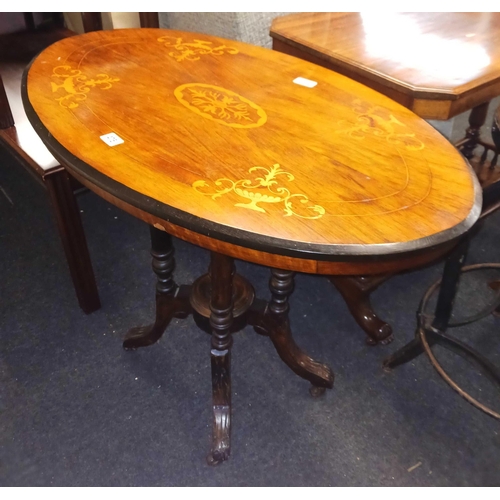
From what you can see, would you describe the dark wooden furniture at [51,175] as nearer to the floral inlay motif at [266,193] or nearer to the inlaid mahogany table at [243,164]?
the inlaid mahogany table at [243,164]

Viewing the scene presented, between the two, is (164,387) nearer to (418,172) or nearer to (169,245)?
(169,245)

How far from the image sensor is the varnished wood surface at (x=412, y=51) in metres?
1.30

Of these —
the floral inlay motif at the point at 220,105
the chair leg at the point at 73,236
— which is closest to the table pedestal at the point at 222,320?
the chair leg at the point at 73,236

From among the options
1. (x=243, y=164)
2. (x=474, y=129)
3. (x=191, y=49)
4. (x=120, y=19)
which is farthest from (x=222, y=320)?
(x=120, y=19)

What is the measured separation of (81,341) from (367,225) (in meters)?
1.11

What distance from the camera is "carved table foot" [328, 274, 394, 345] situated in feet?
5.15

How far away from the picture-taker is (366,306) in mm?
1592

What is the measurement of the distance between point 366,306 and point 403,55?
748 millimetres

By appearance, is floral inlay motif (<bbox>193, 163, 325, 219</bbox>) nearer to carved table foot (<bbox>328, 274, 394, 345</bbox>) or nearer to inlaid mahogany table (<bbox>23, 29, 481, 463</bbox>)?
inlaid mahogany table (<bbox>23, 29, 481, 463</bbox>)

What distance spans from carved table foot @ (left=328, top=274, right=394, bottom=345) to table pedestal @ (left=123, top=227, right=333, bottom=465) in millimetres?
222

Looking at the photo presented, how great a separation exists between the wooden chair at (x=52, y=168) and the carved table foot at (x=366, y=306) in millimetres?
794

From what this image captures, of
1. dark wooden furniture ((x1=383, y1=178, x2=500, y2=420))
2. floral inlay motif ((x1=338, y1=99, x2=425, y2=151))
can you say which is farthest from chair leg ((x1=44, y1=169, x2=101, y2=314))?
dark wooden furniture ((x1=383, y1=178, x2=500, y2=420))

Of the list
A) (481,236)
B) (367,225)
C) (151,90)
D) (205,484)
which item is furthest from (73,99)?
(481,236)

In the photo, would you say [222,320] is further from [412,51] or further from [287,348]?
[412,51]
